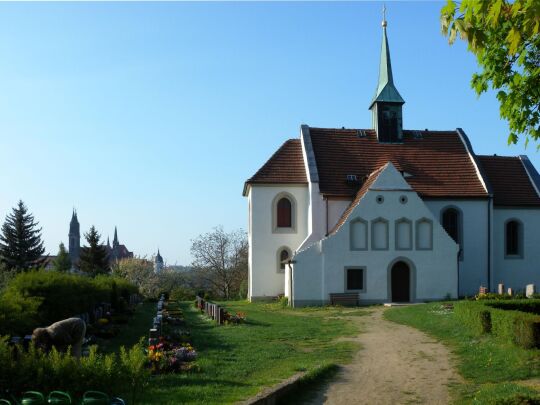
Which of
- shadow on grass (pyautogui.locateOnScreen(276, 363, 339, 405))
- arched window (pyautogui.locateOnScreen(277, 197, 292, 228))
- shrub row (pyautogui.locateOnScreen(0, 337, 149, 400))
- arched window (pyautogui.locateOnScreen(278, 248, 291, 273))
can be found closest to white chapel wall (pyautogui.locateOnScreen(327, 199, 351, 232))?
arched window (pyautogui.locateOnScreen(277, 197, 292, 228))

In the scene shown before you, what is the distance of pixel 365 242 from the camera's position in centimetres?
3284

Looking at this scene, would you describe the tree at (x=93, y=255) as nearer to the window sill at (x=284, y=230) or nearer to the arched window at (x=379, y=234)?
the window sill at (x=284, y=230)

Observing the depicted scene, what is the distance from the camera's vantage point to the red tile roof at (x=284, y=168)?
37406mm

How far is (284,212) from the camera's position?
124ft

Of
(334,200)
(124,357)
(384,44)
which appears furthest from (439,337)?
(384,44)

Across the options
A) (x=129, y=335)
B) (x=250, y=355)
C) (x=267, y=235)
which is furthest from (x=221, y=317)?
(x=267, y=235)

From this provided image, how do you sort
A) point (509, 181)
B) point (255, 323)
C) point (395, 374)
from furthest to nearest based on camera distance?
point (509, 181), point (255, 323), point (395, 374)

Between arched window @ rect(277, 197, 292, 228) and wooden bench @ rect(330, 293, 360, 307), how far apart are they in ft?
23.8

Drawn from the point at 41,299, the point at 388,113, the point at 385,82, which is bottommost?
the point at 41,299

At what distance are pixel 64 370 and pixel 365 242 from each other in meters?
25.5

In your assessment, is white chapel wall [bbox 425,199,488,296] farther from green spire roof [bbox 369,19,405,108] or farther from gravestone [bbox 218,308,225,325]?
gravestone [bbox 218,308,225,325]

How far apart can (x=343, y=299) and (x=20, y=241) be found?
4589 centimetres

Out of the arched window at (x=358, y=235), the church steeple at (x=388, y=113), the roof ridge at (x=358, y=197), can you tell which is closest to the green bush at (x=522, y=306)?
the arched window at (x=358, y=235)

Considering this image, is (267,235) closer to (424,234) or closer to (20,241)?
(424,234)
